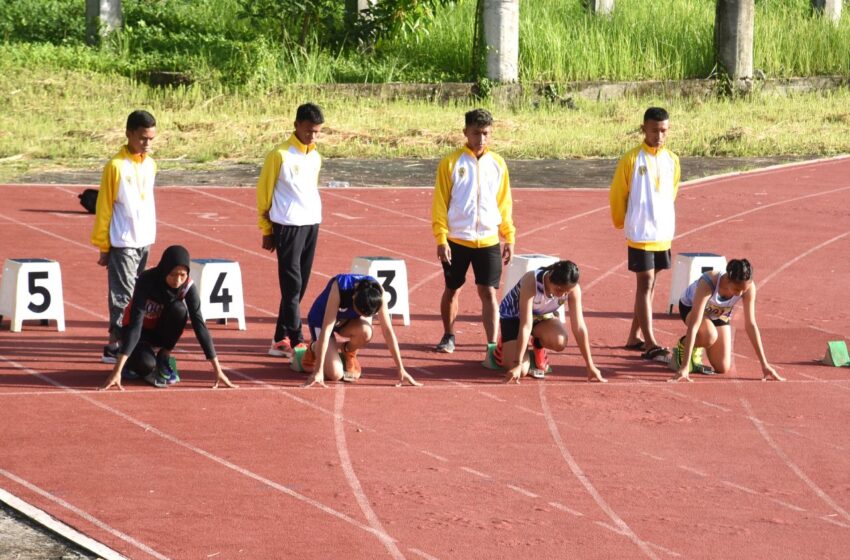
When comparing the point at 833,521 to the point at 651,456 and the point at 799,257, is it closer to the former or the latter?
the point at 651,456

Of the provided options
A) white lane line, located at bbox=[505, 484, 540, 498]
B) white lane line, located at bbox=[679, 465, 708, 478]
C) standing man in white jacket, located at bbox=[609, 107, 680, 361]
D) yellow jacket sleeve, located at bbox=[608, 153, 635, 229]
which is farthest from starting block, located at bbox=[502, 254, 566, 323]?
white lane line, located at bbox=[505, 484, 540, 498]

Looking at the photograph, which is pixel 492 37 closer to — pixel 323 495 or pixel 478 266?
pixel 478 266

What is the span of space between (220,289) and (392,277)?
145cm

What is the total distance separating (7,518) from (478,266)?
4.66 meters

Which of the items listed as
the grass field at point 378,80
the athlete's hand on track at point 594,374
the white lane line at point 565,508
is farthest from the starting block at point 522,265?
the grass field at point 378,80

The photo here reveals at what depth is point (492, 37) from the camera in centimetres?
2875

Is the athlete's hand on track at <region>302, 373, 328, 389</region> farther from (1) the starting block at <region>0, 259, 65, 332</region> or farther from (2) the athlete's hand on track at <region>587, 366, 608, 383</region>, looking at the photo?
(1) the starting block at <region>0, 259, 65, 332</region>

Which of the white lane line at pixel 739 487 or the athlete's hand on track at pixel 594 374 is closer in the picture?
the white lane line at pixel 739 487

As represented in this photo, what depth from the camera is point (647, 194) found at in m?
11.4

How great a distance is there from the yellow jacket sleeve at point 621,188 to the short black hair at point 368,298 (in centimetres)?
243

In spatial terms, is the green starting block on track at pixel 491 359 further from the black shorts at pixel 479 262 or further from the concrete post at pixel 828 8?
the concrete post at pixel 828 8

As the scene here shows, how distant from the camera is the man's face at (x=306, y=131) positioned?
420 inches

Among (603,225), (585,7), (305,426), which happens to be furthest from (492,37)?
(305,426)

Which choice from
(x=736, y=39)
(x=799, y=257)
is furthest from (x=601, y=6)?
(x=799, y=257)
